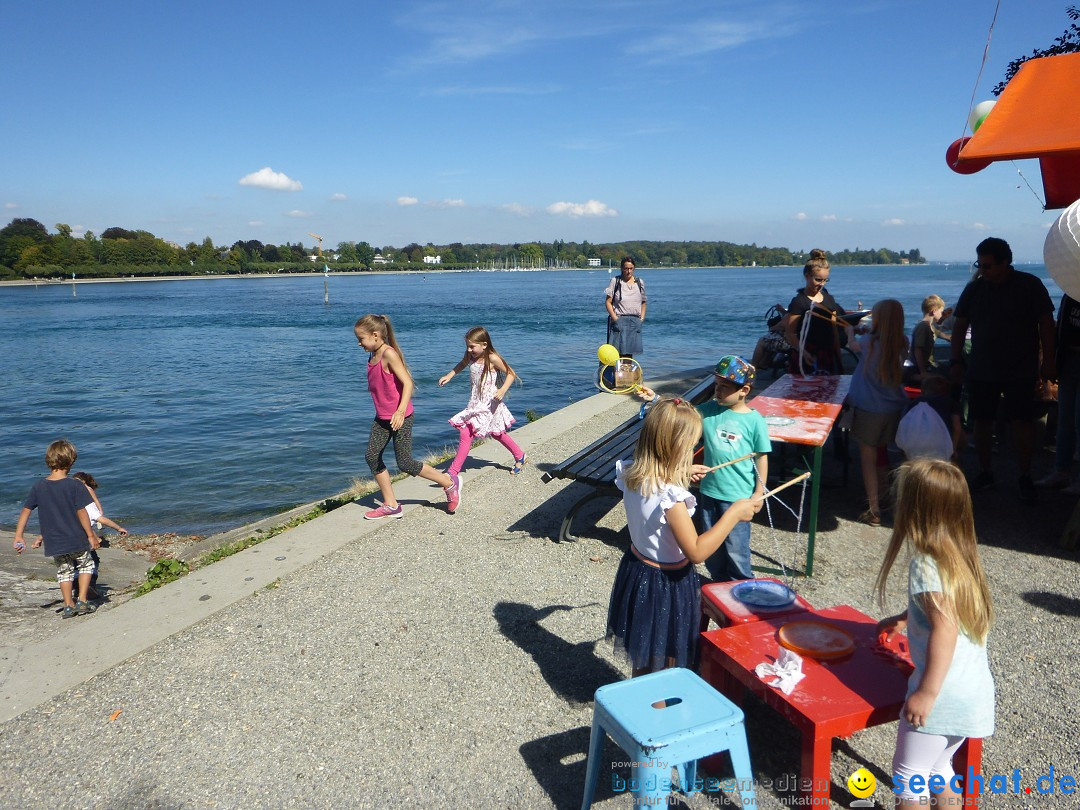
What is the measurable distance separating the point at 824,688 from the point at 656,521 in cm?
83


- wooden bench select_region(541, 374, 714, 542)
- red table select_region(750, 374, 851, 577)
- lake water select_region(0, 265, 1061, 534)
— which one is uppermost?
red table select_region(750, 374, 851, 577)

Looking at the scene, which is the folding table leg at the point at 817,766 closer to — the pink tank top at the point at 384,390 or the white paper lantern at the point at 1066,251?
the white paper lantern at the point at 1066,251

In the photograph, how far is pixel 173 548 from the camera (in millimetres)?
8086

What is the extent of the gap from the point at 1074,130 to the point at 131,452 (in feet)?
46.9

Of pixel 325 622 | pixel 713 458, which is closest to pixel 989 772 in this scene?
pixel 713 458

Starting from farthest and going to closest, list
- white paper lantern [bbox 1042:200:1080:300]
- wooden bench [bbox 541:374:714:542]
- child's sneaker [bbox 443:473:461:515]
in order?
child's sneaker [bbox 443:473:461:515], wooden bench [bbox 541:374:714:542], white paper lantern [bbox 1042:200:1080:300]

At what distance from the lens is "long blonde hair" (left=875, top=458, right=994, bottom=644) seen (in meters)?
2.34

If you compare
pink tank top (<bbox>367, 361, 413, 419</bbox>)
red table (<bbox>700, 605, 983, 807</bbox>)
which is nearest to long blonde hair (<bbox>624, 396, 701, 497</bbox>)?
red table (<bbox>700, 605, 983, 807</bbox>)

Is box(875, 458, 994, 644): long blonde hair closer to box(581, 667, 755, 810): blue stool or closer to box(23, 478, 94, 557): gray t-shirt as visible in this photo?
box(581, 667, 755, 810): blue stool

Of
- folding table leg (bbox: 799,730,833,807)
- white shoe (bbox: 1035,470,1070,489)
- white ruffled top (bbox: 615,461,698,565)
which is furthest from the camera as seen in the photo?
white shoe (bbox: 1035,470,1070,489)

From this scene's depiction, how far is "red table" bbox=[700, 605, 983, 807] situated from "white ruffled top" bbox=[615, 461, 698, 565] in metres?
0.39

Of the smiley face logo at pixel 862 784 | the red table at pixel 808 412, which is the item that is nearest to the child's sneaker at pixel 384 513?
the red table at pixel 808 412

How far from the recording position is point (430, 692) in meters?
3.59

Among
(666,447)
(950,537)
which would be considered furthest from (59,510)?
(950,537)
